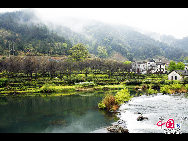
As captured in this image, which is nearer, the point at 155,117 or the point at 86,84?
the point at 155,117

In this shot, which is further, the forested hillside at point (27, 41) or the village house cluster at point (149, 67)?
the forested hillside at point (27, 41)

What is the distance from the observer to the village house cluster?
71188mm

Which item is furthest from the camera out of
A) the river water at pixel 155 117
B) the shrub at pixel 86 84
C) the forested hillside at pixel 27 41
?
the forested hillside at pixel 27 41

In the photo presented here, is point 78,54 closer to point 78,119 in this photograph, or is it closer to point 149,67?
point 149,67

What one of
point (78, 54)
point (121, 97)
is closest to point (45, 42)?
point (78, 54)

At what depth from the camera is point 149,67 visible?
3041 inches

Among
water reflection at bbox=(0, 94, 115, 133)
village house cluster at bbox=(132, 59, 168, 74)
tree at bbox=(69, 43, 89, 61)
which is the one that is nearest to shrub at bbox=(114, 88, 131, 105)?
water reflection at bbox=(0, 94, 115, 133)

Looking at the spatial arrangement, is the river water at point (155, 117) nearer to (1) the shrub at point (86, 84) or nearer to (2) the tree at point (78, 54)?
(1) the shrub at point (86, 84)

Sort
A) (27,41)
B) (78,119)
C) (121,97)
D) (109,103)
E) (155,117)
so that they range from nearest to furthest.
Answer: (155,117) < (78,119) < (109,103) < (121,97) < (27,41)

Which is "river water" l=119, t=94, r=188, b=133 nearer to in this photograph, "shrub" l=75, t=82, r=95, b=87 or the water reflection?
the water reflection

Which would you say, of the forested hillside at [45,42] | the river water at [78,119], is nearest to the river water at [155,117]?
the river water at [78,119]

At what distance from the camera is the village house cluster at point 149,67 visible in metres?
71.2

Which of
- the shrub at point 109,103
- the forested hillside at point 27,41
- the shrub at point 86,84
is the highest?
the forested hillside at point 27,41
